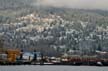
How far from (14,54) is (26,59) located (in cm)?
760

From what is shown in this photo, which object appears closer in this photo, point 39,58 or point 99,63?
point 99,63

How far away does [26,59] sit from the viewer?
189250 millimetres

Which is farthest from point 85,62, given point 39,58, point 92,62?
point 39,58

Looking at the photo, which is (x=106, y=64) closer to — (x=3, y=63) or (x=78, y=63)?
(x=78, y=63)

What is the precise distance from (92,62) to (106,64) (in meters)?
6.00

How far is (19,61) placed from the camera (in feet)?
579

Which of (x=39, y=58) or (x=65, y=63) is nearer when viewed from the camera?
(x=65, y=63)

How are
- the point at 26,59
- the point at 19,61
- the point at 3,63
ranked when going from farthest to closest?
the point at 26,59 → the point at 19,61 → the point at 3,63

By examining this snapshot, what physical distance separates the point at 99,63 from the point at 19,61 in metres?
29.8

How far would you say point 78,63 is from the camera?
182 meters

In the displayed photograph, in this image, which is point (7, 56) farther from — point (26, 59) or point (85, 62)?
point (85, 62)

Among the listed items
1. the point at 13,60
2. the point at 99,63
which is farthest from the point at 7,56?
the point at 99,63

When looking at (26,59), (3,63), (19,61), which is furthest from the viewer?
(26,59)

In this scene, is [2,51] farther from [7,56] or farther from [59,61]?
[59,61]
